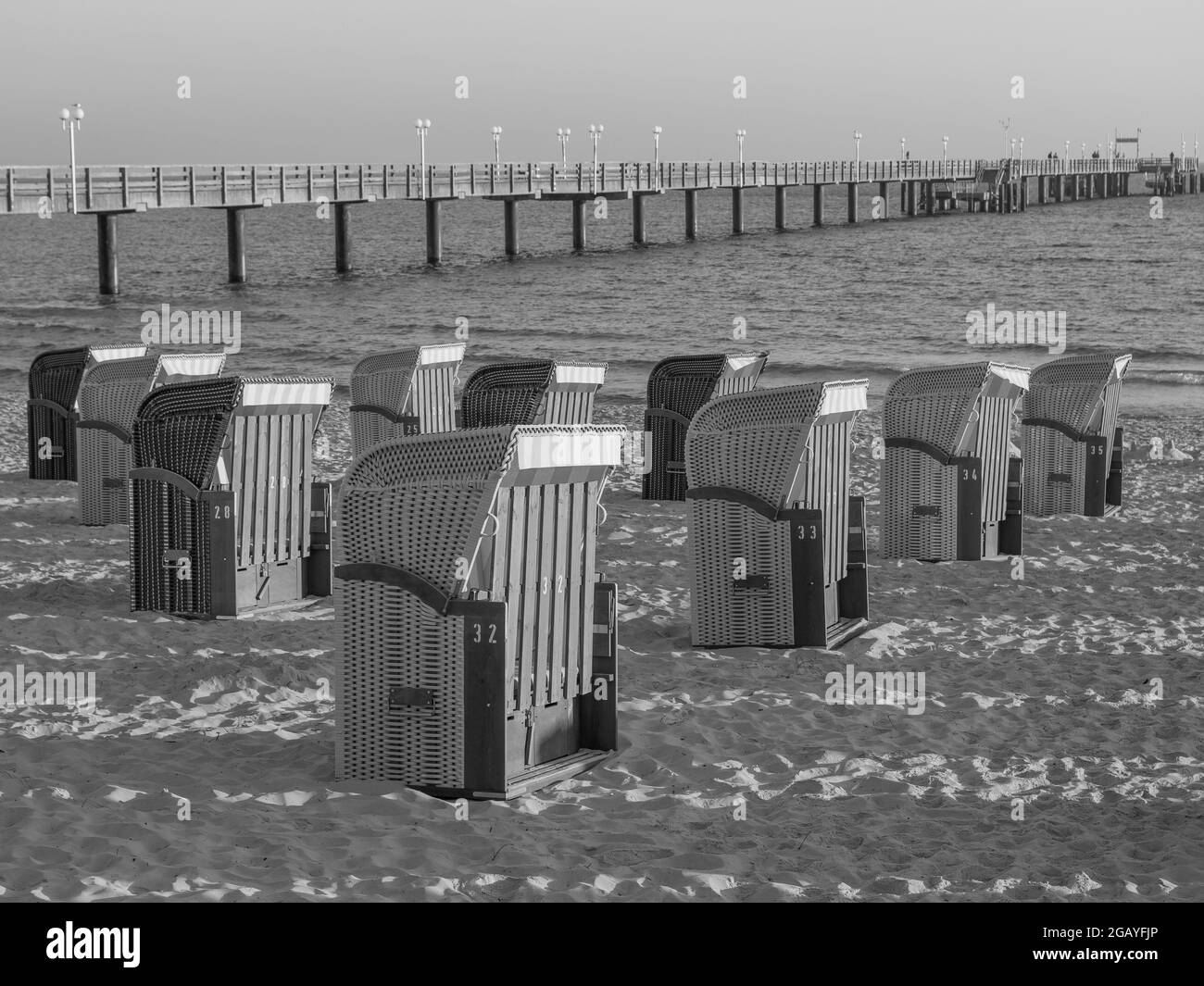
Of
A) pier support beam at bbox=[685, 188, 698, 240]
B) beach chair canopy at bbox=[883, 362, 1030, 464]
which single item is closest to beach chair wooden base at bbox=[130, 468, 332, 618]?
beach chair canopy at bbox=[883, 362, 1030, 464]

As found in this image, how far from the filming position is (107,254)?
36219mm

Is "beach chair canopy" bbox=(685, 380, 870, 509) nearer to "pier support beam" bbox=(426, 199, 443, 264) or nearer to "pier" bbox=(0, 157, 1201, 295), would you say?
"pier" bbox=(0, 157, 1201, 295)

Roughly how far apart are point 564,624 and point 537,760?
410mm

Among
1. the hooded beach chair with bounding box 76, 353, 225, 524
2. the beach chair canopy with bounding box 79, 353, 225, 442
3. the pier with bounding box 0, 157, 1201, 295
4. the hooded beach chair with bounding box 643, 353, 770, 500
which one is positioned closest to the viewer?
the beach chair canopy with bounding box 79, 353, 225, 442

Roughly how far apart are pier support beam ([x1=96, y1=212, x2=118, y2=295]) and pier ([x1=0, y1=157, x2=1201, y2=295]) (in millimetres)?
31

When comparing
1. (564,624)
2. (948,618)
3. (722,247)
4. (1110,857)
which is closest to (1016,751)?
(1110,857)

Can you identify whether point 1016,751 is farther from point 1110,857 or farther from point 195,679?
point 195,679

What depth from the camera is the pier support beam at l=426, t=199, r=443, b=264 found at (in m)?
44.8

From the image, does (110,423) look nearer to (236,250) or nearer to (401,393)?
(401,393)

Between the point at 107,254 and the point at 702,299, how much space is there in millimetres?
13835

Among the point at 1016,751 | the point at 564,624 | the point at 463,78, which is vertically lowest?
the point at 1016,751

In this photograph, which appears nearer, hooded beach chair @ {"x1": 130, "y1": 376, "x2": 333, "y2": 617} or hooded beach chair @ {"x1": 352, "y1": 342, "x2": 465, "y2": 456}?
hooded beach chair @ {"x1": 130, "y1": 376, "x2": 333, "y2": 617}

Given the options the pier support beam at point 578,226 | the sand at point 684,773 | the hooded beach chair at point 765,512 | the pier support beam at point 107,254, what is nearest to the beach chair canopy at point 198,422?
the sand at point 684,773

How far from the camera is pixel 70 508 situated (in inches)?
385
